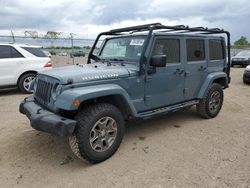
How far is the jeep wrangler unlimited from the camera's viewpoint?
3428mm

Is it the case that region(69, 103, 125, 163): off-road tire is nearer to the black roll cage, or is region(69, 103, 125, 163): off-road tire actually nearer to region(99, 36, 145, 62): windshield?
the black roll cage

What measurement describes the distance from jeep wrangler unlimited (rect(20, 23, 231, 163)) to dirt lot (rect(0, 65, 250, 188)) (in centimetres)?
35

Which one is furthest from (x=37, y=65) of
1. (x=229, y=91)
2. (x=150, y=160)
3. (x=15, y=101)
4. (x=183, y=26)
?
(x=229, y=91)

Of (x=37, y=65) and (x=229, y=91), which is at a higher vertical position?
(x=37, y=65)

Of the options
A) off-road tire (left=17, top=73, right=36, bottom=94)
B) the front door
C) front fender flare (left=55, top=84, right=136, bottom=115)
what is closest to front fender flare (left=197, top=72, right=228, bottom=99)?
the front door

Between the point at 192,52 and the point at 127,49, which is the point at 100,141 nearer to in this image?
the point at 127,49

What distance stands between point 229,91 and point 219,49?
3726 millimetres

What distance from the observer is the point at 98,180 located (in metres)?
3.23

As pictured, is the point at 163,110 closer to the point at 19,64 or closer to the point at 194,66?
the point at 194,66

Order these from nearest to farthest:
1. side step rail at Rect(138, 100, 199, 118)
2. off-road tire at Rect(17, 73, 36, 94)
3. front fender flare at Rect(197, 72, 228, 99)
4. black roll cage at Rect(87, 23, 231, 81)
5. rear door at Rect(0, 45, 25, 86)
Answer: black roll cage at Rect(87, 23, 231, 81)
side step rail at Rect(138, 100, 199, 118)
front fender flare at Rect(197, 72, 228, 99)
rear door at Rect(0, 45, 25, 86)
off-road tire at Rect(17, 73, 36, 94)

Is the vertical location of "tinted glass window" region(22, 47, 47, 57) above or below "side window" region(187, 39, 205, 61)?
above

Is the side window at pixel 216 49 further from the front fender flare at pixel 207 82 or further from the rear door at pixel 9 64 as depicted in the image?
the rear door at pixel 9 64

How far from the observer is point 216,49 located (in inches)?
225

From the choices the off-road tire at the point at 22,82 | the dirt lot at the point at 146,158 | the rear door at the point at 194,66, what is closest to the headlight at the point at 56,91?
the dirt lot at the point at 146,158
